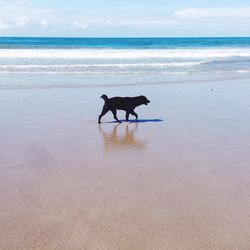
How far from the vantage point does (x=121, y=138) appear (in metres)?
7.66

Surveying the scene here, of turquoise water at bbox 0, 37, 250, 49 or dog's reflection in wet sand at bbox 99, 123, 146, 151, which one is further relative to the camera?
turquoise water at bbox 0, 37, 250, 49

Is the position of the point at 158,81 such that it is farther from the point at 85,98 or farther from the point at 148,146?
the point at 148,146

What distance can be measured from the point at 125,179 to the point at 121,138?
2.33m

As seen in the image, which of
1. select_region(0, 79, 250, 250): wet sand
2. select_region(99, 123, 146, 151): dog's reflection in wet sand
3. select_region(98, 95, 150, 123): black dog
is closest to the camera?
select_region(0, 79, 250, 250): wet sand

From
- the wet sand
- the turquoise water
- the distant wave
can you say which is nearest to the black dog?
the wet sand

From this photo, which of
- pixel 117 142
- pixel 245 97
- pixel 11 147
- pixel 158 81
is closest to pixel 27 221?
pixel 11 147

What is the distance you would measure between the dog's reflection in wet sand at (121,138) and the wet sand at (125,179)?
2 centimetres

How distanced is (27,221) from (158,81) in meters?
11.3

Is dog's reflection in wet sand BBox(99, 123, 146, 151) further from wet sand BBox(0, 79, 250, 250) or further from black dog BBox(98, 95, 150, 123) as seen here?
black dog BBox(98, 95, 150, 123)

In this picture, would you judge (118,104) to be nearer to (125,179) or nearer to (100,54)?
(125,179)

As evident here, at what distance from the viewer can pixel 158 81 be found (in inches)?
591

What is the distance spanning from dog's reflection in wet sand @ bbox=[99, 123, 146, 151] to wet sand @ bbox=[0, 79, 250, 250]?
0.02 metres

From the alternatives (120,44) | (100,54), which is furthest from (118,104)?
(120,44)

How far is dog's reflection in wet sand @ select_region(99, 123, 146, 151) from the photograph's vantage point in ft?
23.1
